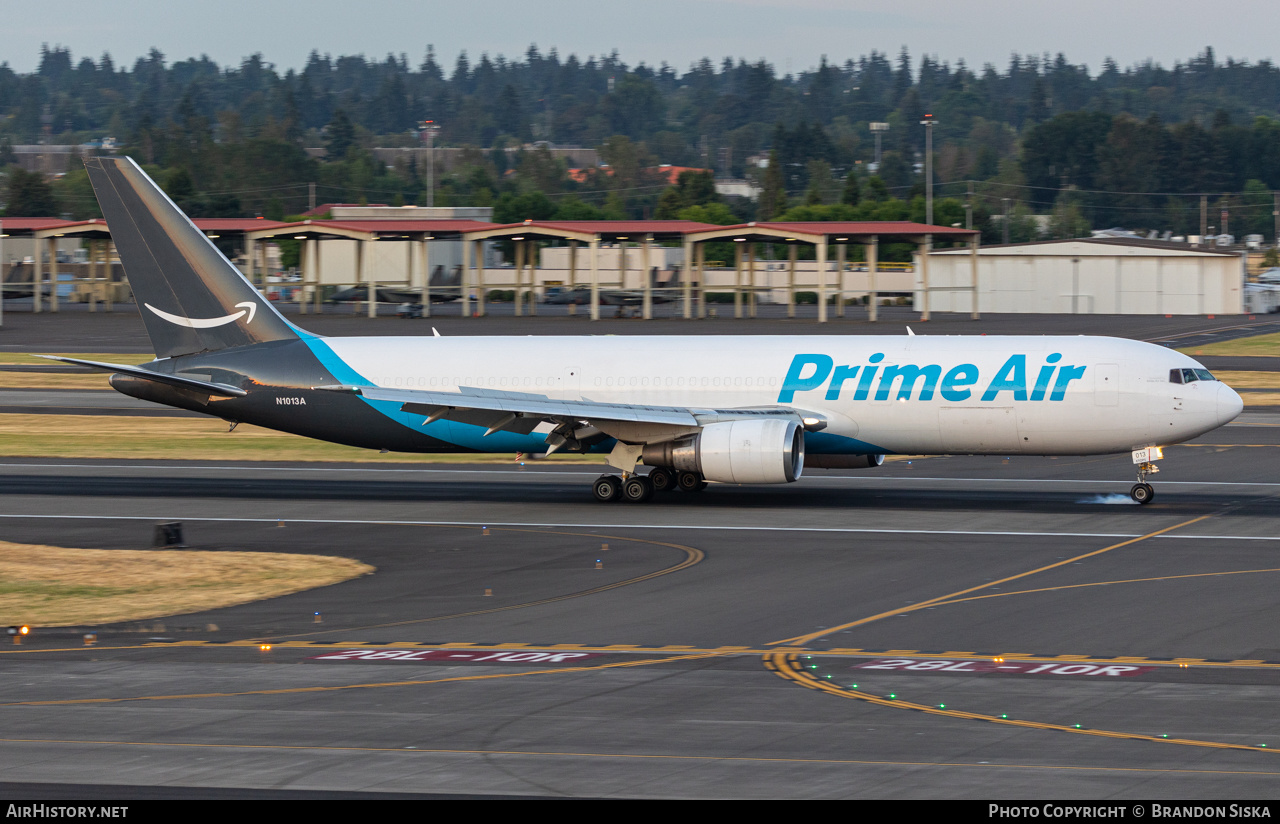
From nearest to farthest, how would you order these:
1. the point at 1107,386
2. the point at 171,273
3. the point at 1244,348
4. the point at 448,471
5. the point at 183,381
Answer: the point at 1107,386 → the point at 183,381 → the point at 171,273 → the point at 448,471 → the point at 1244,348

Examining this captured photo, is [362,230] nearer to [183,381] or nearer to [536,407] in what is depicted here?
[183,381]

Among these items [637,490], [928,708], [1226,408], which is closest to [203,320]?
[637,490]

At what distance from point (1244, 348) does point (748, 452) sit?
189ft

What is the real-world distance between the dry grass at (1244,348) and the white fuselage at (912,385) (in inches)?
1742

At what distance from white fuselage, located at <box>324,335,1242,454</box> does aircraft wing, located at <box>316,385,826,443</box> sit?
561 mm

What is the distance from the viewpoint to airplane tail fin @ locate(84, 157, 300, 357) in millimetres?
39594

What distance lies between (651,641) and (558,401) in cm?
1611

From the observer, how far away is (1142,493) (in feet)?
118

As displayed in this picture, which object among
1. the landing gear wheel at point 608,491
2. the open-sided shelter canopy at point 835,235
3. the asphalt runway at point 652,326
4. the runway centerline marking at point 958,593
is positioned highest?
the open-sided shelter canopy at point 835,235

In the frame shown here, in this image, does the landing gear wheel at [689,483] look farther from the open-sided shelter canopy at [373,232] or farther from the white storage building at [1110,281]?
the white storage building at [1110,281]

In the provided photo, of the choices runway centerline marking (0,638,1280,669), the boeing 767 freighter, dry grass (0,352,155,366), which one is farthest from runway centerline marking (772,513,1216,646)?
dry grass (0,352,155,366)

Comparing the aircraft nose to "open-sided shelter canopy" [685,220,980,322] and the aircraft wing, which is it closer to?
the aircraft wing

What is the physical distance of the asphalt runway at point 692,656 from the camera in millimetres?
15555

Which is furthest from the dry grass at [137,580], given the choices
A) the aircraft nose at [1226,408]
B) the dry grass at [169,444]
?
the aircraft nose at [1226,408]
